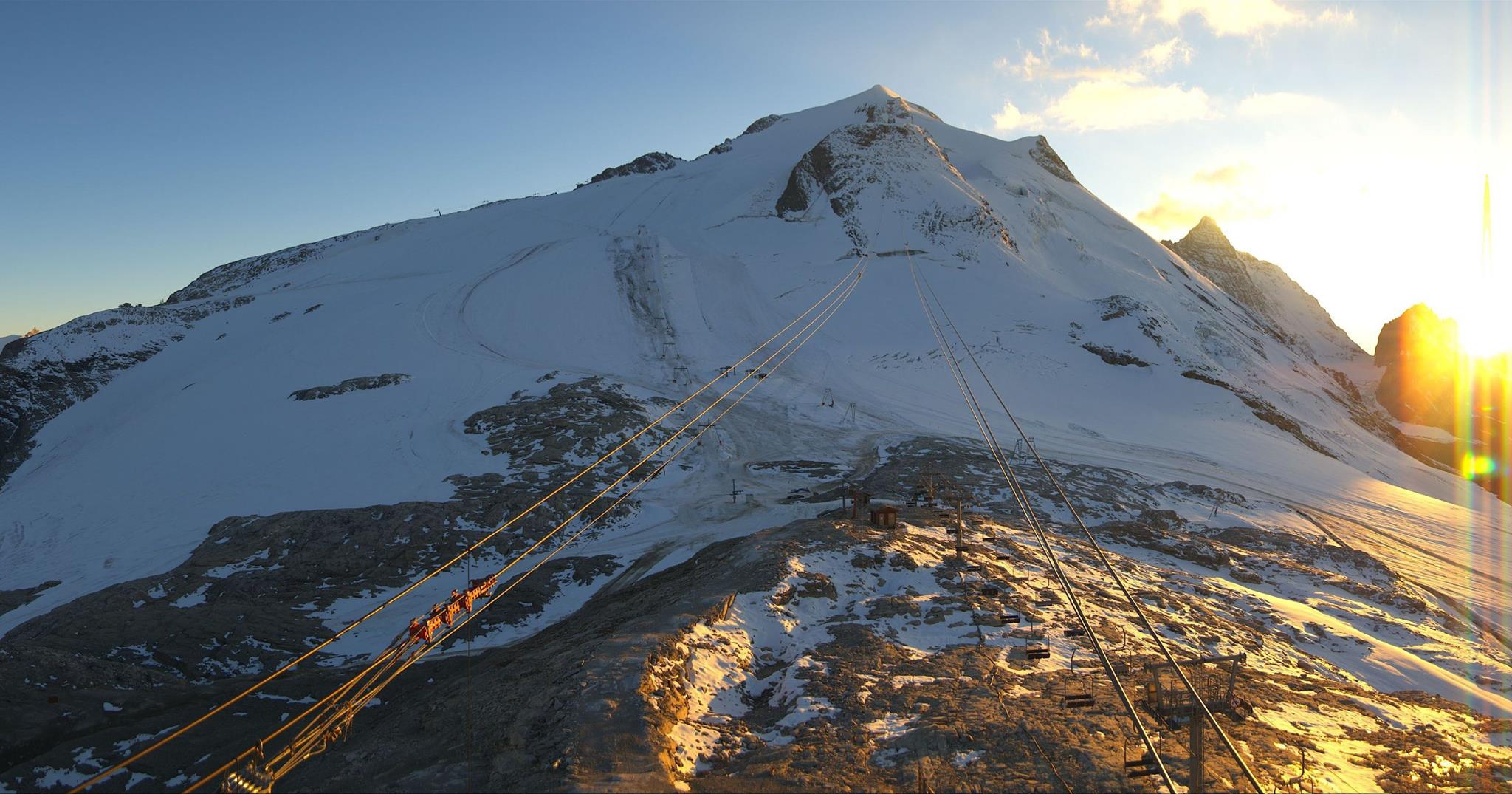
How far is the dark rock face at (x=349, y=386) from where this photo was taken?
145 ft

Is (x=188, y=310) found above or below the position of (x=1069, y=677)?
above

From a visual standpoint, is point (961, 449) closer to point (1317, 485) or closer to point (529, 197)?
point (1317, 485)

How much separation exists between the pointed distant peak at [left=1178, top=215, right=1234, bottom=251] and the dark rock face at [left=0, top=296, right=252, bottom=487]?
117m

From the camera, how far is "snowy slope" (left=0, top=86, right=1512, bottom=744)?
3431cm

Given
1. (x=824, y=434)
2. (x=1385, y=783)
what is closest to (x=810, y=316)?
(x=824, y=434)

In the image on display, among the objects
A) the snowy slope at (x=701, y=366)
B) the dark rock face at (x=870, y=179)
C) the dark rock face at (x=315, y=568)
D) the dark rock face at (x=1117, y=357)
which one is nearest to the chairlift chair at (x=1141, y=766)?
the snowy slope at (x=701, y=366)

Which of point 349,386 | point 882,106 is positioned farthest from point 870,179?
point 349,386

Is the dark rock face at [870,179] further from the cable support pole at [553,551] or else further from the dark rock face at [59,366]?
the dark rock face at [59,366]

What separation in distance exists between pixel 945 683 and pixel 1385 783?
683 centimetres

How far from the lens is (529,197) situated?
102m

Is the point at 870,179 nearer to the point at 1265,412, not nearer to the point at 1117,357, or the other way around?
the point at 1117,357

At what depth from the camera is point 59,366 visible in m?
53.4

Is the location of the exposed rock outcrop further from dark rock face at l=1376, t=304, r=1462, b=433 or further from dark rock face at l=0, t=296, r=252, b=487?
dark rock face at l=1376, t=304, r=1462, b=433

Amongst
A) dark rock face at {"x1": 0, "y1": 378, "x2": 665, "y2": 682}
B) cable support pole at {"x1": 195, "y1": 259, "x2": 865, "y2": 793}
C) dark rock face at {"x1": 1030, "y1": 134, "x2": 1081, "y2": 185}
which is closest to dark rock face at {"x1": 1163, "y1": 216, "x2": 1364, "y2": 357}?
dark rock face at {"x1": 1030, "y1": 134, "x2": 1081, "y2": 185}
